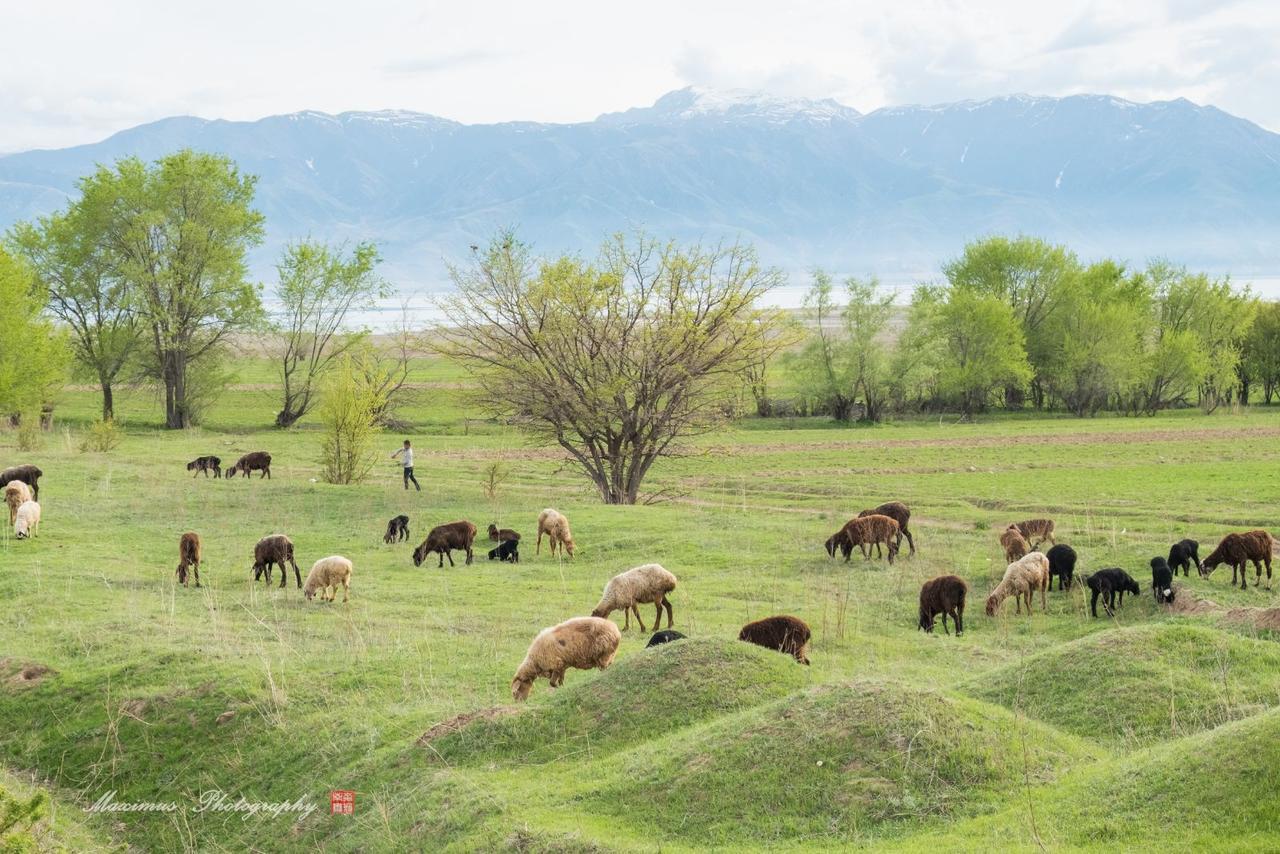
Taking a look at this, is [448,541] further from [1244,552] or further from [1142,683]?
[1244,552]

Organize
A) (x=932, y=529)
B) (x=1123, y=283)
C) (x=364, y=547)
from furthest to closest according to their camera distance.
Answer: (x=1123, y=283) < (x=932, y=529) < (x=364, y=547)

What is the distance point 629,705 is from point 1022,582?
1027 centimetres

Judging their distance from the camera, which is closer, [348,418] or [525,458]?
[348,418]

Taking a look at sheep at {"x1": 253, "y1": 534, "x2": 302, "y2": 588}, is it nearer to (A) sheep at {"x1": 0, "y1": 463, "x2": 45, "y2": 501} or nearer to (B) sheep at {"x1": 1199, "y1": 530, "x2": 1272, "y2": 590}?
(A) sheep at {"x1": 0, "y1": 463, "x2": 45, "y2": 501}

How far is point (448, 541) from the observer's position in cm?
2553

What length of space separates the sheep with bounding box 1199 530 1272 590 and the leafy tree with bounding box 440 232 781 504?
1833 cm

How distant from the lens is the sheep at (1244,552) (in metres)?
21.9

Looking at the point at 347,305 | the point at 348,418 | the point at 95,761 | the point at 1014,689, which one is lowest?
the point at 95,761

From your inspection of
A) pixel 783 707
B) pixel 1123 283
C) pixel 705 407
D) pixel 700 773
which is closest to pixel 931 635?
pixel 783 707

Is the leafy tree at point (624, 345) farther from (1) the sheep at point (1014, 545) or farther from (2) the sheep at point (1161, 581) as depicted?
(2) the sheep at point (1161, 581)

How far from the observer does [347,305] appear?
77.8 m

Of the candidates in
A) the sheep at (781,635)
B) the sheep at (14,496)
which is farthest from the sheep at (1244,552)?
the sheep at (14,496)

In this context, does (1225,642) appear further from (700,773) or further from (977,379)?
(977,379)

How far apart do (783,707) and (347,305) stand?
7016 centimetres
